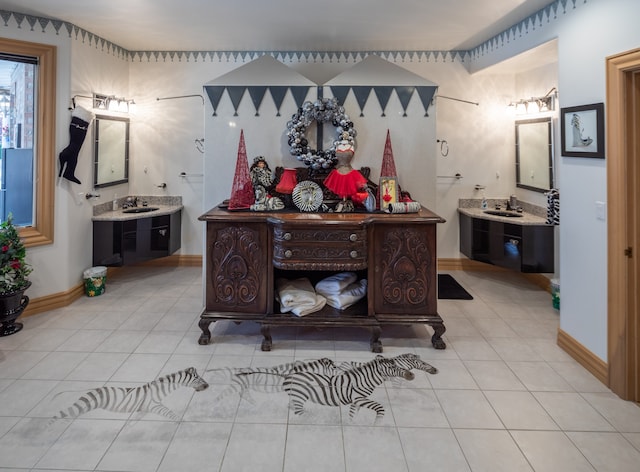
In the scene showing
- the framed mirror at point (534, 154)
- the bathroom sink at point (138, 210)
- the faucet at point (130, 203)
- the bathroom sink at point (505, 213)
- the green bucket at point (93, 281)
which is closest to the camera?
the green bucket at point (93, 281)

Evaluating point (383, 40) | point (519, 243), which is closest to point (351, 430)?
point (519, 243)

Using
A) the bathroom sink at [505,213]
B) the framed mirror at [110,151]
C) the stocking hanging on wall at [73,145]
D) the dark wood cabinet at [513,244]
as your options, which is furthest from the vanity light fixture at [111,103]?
the bathroom sink at [505,213]

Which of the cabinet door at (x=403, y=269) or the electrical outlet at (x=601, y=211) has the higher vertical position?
the electrical outlet at (x=601, y=211)

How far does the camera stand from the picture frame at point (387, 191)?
Answer: 3.43 m

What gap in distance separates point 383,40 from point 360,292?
3.08m

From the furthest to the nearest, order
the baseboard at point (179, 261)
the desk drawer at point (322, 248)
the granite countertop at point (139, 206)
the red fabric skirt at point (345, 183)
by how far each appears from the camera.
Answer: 1. the baseboard at point (179, 261)
2. the granite countertop at point (139, 206)
3. the red fabric skirt at point (345, 183)
4. the desk drawer at point (322, 248)

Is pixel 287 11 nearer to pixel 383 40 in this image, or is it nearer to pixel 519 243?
pixel 383 40

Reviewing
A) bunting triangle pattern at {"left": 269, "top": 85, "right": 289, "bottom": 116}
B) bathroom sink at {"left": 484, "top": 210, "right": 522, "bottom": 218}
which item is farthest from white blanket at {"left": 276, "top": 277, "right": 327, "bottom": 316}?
bathroom sink at {"left": 484, "top": 210, "right": 522, "bottom": 218}

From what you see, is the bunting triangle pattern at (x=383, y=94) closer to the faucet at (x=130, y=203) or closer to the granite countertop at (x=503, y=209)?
the granite countertop at (x=503, y=209)

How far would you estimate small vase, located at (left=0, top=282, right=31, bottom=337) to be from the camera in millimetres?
3390

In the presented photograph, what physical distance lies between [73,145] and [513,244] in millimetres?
4726

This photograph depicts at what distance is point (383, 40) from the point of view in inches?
188

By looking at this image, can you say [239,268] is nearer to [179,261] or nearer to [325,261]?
[325,261]

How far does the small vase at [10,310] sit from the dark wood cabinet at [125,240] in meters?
1.14
